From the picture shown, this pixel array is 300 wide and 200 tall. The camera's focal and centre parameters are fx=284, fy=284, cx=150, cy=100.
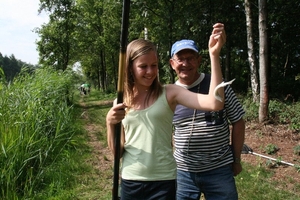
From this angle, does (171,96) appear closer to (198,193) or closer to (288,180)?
(198,193)

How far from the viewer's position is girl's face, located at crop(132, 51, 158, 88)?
4.99 feet

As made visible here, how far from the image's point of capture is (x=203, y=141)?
6.38 ft

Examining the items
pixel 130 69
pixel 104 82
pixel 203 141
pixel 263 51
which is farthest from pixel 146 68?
pixel 104 82

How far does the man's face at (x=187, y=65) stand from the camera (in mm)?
2031

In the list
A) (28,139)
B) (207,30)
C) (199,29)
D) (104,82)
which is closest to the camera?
(28,139)

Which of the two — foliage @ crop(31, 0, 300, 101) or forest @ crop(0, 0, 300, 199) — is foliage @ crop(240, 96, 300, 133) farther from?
foliage @ crop(31, 0, 300, 101)

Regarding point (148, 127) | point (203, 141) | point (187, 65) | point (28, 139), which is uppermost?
point (187, 65)

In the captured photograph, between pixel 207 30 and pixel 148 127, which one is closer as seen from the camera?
pixel 148 127

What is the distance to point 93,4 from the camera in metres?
27.0

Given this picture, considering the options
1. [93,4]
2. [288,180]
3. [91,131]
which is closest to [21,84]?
[91,131]

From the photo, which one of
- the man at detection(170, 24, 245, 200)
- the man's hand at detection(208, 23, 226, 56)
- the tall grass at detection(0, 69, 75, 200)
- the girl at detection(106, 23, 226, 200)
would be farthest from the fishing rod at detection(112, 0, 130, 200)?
the tall grass at detection(0, 69, 75, 200)

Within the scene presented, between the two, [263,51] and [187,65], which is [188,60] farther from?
[263,51]

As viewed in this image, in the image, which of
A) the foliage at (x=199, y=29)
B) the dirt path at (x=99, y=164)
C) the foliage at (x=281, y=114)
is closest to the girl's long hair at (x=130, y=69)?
the dirt path at (x=99, y=164)

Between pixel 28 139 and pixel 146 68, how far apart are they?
118 inches
